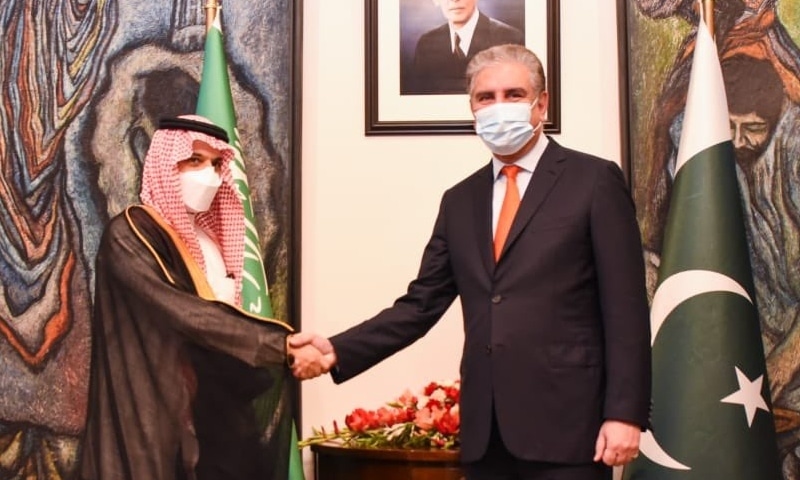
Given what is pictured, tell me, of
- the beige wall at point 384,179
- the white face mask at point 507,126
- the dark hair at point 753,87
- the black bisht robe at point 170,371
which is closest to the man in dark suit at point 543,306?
the white face mask at point 507,126

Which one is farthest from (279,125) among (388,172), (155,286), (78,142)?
(155,286)

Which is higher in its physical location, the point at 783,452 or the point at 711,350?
the point at 711,350

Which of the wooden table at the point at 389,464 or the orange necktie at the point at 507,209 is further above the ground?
the orange necktie at the point at 507,209

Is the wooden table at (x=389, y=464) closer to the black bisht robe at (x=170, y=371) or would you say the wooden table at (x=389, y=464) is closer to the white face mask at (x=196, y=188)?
the black bisht robe at (x=170, y=371)

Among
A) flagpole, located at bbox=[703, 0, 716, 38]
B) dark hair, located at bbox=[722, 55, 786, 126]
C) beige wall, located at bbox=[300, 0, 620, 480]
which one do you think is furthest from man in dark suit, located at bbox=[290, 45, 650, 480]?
dark hair, located at bbox=[722, 55, 786, 126]

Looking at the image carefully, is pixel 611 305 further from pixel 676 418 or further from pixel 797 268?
pixel 797 268

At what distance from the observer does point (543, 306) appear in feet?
8.32

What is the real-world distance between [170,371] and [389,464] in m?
0.96

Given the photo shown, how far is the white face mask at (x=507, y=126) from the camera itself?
2701 mm

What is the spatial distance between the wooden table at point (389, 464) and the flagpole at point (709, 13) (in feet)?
5.45

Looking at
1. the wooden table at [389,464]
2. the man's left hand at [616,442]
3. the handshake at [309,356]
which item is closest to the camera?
the man's left hand at [616,442]

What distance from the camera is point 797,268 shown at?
3.80 meters

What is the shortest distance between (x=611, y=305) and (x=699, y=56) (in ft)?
4.78

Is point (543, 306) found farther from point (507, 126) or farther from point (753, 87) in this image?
point (753, 87)
